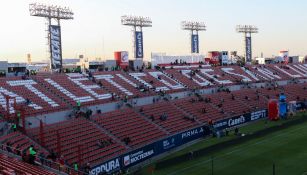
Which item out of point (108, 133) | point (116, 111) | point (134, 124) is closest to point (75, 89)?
point (116, 111)

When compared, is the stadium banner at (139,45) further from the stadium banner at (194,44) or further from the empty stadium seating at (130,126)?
the empty stadium seating at (130,126)

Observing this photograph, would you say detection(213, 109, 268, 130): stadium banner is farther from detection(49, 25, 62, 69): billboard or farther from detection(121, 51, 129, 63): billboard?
detection(49, 25, 62, 69): billboard

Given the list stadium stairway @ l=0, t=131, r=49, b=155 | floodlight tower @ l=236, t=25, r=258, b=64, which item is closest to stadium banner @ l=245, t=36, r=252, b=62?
floodlight tower @ l=236, t=25, r=258, b=64

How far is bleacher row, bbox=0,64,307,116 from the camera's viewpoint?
117 ft

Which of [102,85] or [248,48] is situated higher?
[248,48]

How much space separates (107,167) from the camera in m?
28.4

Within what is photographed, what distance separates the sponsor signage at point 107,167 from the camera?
27.4 metres

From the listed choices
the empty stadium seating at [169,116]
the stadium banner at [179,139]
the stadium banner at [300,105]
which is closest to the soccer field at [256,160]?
the stadium banner at [179,139]

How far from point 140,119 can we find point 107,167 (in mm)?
11824

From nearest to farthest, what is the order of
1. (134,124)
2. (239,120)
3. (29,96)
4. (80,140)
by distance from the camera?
1. (80,140)
2. (29,96)
3. (134,124)
4. (239,120)

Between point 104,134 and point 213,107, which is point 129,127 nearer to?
point 104,134

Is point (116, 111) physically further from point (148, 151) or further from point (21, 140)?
point (21, 140)

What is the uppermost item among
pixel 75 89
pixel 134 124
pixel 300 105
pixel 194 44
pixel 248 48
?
pixel 194 44

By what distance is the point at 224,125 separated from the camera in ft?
147
